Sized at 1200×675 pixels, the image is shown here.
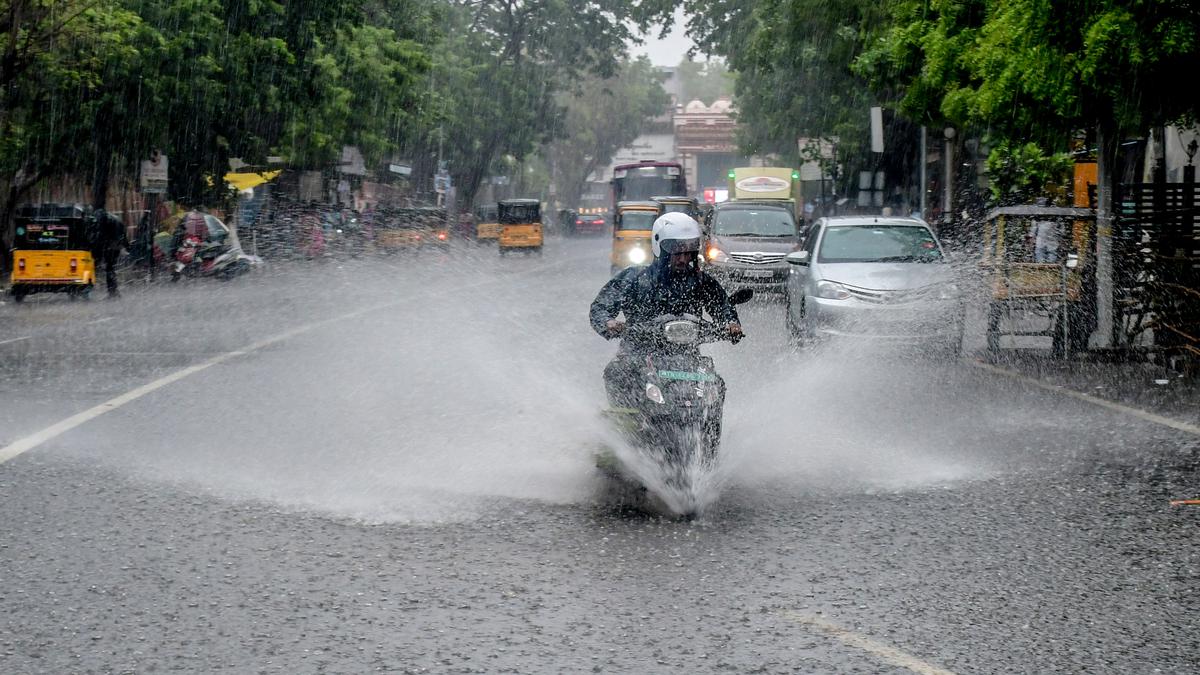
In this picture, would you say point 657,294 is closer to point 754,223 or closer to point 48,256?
point 754,223

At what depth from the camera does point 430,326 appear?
66.8 feet

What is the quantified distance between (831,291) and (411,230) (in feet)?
151

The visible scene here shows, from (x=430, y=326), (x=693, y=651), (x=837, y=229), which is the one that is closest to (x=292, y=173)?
(x=430, y=326)

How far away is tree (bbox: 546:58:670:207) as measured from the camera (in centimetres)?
10856

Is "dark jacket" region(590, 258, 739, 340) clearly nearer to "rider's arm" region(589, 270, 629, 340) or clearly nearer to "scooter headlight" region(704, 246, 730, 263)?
"rider's arm" region(589, 270, 629, 340)

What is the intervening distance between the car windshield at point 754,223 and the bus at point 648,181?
81.8 ft

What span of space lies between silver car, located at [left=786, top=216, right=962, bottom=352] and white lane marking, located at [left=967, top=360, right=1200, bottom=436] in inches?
27.5

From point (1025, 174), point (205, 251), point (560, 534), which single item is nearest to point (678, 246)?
point (560, 534)

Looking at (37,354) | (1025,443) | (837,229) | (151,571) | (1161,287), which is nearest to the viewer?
(151,571)

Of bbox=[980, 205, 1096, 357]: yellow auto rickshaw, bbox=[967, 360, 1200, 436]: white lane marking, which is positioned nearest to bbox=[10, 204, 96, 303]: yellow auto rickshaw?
bbox=[980, 205, 1096, 357]: yellow auto rickshaw

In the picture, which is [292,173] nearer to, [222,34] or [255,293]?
[222,34]

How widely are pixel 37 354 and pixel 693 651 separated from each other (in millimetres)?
12482

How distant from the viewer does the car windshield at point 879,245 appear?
1739cm

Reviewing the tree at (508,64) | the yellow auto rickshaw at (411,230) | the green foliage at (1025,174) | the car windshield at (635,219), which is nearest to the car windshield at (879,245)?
the green foliage at (1025,174)
